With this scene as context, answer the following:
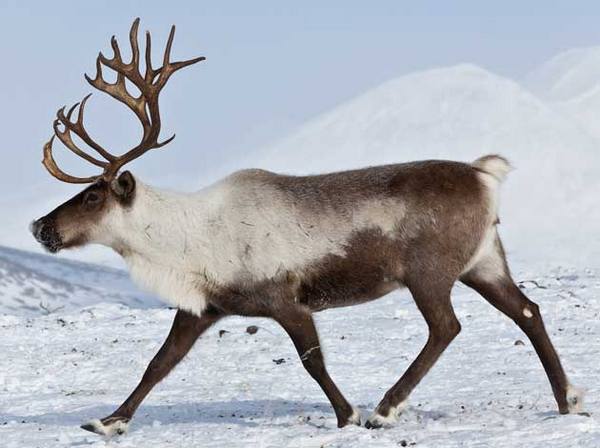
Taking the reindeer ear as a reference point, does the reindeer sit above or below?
below

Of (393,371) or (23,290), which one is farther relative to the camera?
(23,290)

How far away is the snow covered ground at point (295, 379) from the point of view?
659 centimetres

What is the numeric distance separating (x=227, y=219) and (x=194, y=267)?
0.39 meters

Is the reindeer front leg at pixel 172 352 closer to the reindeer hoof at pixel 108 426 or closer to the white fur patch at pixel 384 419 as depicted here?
the reindeer hoof at pixel 108 426

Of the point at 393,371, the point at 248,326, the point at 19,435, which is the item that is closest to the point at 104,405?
the point at 19,435

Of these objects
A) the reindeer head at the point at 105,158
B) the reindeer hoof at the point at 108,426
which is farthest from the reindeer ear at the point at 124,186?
the reindeer hoof at the point at 108,426

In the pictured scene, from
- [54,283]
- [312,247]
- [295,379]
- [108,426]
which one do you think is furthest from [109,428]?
[54,283]

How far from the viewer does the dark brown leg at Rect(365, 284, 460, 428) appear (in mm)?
6750

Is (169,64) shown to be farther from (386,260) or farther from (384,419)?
(384,419)

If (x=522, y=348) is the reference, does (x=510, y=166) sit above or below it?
above

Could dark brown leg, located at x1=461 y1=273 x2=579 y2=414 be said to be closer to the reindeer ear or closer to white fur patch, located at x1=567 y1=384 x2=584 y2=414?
white fur patch, located at x1=567 y1=384 x2=584 y2=414

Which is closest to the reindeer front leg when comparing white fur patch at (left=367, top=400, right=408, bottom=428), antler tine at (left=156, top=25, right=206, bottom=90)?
white fur patch at (left=367, top=400, right=408, bottom=428)

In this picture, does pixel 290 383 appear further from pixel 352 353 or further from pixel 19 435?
pixel 19 435

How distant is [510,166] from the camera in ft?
23.5
